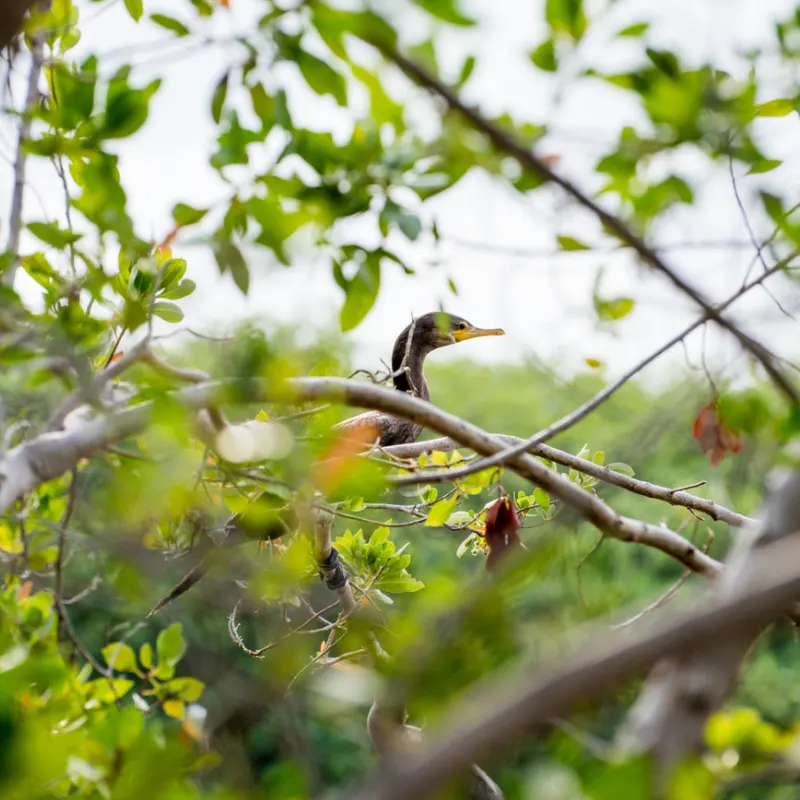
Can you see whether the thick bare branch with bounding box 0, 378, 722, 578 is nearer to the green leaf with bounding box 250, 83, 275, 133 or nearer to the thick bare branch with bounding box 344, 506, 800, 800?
the green leaf with bounding box 250, 83, 275, 133

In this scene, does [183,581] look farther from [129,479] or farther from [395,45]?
[395,45]

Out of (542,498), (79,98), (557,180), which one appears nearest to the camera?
(557,180)

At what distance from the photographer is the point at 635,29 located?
1220 millimetres

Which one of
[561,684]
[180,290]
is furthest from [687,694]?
[180,290]

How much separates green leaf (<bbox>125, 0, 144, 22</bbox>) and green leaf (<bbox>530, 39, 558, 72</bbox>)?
0.81 metres

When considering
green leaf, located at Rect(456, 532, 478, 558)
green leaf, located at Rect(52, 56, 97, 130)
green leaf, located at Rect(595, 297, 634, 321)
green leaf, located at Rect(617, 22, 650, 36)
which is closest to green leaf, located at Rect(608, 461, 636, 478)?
green leaf, located at Rect(456, 532, 478, 558)

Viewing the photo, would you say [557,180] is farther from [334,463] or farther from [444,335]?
[444,335]

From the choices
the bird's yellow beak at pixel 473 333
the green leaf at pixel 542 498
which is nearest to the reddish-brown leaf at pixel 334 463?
the green leaf at pixel 542 498

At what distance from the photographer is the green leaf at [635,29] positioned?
4.00 ft

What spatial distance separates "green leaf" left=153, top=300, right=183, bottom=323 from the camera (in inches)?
74.5

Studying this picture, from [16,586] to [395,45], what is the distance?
1830 millimetres

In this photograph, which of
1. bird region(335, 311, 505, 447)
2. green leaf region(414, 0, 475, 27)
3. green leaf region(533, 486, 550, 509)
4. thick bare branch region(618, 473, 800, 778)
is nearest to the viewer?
thick bare branch region(618, 473, 800, 778)

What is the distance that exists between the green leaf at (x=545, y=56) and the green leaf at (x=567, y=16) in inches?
1.0

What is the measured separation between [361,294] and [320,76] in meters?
0.33
